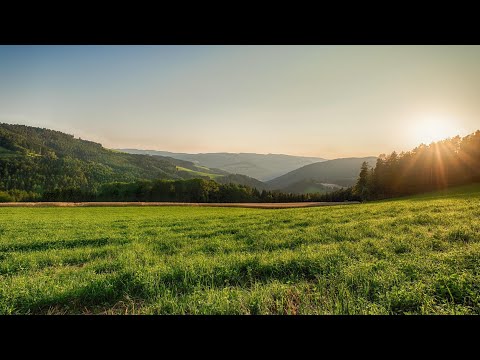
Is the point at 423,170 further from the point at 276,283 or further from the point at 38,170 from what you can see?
the point at 38,170

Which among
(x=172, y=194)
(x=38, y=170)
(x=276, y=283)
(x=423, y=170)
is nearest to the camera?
(x=276, y=283)

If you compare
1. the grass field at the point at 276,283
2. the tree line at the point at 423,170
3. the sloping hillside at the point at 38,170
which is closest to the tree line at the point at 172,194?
the tree line at the point at 423,170

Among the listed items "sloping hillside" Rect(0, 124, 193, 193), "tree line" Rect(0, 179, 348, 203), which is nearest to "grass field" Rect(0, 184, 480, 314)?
"tree line" Rect(0, 179, 348, 203)

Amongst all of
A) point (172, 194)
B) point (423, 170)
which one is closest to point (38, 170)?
point (172, 194)

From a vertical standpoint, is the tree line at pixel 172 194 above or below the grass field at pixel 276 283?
below

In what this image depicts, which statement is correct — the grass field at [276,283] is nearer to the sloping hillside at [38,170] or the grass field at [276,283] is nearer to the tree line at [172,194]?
the tree line at [172,194]

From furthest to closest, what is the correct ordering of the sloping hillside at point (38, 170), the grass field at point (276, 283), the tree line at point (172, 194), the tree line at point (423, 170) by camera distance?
the sloping hillside at point (38, 170) < the tree line at point (172, 194) < the tree line at point (423, 170) < the grass field at point (276, 283)
